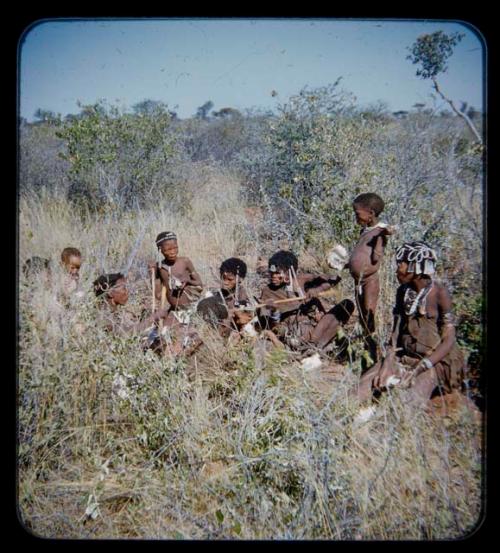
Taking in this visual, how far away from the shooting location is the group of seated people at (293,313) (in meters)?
3.11

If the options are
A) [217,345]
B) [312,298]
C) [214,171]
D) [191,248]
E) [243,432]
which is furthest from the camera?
[214,171]

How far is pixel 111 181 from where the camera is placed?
271 inches

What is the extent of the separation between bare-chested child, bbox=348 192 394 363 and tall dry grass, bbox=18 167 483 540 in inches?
31.5

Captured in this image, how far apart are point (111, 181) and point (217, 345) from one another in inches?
154

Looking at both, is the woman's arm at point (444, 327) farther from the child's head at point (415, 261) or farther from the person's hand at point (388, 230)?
the person's hand at point (388, 230)

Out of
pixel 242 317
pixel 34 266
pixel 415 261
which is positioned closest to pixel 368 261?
pixel 415 261

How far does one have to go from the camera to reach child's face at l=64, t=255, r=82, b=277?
14.3 feet

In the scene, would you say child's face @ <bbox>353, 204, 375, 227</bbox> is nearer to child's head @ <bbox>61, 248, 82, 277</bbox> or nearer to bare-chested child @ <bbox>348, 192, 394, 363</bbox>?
bare-chested child @ <bbox>348, 192, 394, 363</bbox>

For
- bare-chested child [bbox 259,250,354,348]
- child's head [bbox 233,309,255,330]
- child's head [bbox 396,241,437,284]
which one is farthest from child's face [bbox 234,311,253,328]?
child's head [bbox 396,241,437,284]

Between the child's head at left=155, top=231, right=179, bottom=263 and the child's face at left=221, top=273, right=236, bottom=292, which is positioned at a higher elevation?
the child's head at left=155, top=231, right=179, bottom=263

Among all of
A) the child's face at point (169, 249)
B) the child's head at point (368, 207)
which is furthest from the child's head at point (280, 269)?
the child's face at point (169, 249)
